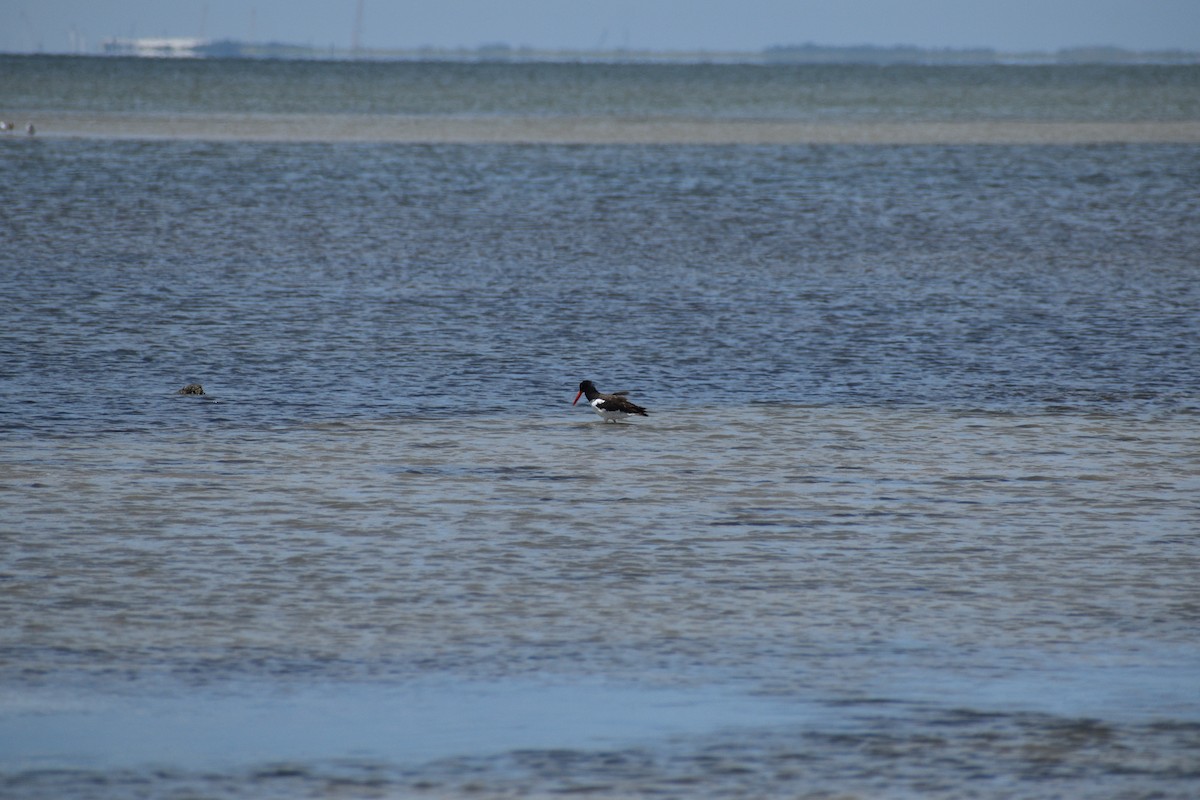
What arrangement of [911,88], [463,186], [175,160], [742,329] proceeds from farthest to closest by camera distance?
[911,88], [175,160], [463,186], [742,329]

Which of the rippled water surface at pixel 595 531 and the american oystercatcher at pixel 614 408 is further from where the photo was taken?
the american oystercatcher at pixel 614 408

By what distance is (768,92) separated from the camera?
151000 millimetres

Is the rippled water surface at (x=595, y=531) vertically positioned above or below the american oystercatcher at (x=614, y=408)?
below

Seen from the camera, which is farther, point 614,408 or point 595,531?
point 614,408

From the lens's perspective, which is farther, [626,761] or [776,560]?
[776,560]

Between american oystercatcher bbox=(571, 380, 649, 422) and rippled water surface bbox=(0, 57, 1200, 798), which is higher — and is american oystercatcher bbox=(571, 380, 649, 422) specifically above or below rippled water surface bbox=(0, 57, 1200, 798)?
above

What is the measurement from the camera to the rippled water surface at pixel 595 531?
879 centimetres

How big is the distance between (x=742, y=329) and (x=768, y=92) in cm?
13093

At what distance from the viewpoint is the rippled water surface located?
8789mm

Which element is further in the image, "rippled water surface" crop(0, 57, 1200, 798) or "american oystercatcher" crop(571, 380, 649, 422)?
"american oystercatcher" crop(571, 380, 649, 422)

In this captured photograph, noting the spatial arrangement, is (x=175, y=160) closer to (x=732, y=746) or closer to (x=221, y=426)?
(x=221, y=426)

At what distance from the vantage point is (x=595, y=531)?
12.9m

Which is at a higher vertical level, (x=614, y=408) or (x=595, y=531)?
(x=614, y=408)

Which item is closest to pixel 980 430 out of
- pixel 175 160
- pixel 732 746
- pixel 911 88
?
pixel 732 746
